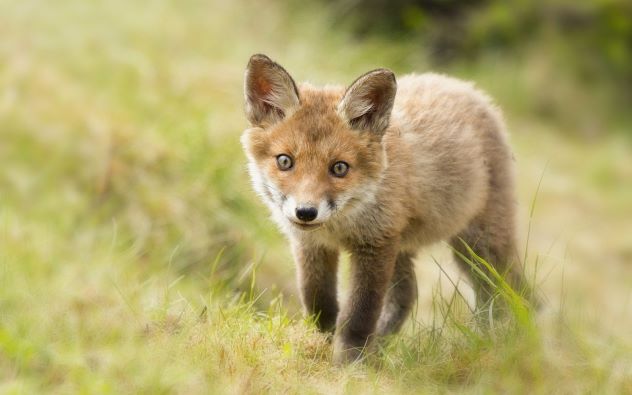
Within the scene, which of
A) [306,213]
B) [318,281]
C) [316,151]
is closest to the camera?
[306,213]

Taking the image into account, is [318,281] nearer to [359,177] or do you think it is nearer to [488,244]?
[359,177]

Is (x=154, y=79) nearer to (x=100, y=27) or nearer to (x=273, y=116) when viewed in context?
(x=100, y=27)

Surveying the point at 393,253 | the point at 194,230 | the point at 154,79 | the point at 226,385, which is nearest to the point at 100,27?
the point at 154,79

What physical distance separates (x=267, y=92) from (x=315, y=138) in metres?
0.44

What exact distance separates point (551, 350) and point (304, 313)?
1514 mm

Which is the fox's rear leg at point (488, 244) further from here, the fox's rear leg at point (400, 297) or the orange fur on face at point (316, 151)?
the orange fur on face at point (316, 151)

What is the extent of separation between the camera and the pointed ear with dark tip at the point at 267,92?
4.47 metres

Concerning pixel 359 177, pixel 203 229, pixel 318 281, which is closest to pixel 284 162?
pixel 359 177

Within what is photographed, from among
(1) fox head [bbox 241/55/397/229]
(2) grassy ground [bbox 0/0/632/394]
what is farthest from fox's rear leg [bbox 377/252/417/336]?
(1) fox head [bbox 241/55/397/229]

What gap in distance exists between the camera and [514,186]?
5637 mm

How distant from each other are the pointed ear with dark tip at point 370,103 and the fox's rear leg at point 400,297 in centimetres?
125

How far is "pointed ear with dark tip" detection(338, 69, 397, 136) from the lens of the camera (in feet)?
14.6

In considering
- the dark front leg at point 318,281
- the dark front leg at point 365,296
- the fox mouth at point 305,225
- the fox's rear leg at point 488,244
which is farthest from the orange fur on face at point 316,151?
the fox's rear leg at point 488,244

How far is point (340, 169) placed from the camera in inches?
172
